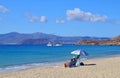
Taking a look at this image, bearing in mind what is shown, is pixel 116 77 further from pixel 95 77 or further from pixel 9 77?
pixel 9 77

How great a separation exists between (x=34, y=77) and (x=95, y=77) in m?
3.55

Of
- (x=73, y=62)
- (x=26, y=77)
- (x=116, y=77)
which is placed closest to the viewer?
(x=116, y=77)

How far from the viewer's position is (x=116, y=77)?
1789 cm

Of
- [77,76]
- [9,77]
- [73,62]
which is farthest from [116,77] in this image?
[73,62]

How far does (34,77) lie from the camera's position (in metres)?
19.0

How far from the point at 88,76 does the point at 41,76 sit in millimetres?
2816

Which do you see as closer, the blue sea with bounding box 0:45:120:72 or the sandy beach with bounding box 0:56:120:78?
the sandy beach with bounding box 0:56:120:78

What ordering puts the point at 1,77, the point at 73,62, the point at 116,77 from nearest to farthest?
the point at 116,77 < the point at 1,77 < the point at 73,62

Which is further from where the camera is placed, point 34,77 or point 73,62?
point 73,62

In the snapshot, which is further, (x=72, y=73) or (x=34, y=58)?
(x=34, y=58)

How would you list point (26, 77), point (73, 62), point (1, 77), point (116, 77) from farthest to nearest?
1. point (73, 62)
2. point (1, 77)
3. point (26, 77)
4. point (116, 77)

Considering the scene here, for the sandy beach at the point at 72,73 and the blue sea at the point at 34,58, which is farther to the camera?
the blue sea at the point at 34,58

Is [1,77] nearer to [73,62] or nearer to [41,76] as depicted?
[41,76]

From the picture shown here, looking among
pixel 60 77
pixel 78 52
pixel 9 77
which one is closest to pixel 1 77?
pixel 9 77
